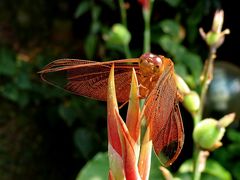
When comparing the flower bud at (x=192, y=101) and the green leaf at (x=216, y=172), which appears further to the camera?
the green leaf at (x=216, y=172)

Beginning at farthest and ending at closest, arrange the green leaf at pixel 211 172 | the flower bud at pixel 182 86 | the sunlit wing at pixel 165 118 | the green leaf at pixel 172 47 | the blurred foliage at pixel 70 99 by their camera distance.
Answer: the blurred foliage at pixel 70 99 → the green leaf at pixel 172 47 → the green leaf at pixel 211 172 → the flower bud at pixel 182 86 → the sunlit wing at pixel 165 118

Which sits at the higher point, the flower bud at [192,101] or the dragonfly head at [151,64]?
the dragonfly head at [151,64]

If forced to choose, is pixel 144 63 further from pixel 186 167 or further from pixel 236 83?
pixel 236 83

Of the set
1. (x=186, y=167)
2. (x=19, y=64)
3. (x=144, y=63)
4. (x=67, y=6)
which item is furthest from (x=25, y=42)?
(x=144, y=63)

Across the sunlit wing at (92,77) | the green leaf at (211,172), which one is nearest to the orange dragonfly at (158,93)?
the sunlit wing at (92,77)

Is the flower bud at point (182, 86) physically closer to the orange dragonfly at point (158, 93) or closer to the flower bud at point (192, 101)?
the flower bud at point (192, 101)

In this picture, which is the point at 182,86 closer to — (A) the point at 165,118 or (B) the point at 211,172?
(A) the point at 165,118
